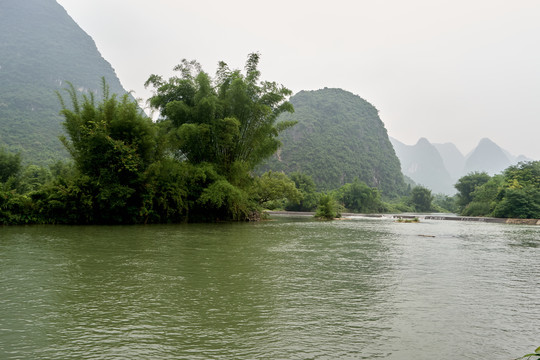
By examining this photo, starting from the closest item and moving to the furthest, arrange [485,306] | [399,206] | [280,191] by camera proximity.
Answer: [485,306]
[280,191]
[399,206]

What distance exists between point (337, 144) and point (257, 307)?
354 ft

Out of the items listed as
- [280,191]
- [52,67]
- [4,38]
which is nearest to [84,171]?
[280,191]

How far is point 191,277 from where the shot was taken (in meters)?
6.27

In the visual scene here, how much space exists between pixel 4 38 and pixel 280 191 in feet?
435

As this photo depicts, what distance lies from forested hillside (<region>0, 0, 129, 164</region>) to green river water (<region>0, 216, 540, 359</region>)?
3071 cm

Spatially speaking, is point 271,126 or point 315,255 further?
point 271,126

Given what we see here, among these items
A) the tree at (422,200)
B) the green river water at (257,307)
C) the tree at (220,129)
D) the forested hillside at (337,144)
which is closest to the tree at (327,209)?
the tree at (220,129)

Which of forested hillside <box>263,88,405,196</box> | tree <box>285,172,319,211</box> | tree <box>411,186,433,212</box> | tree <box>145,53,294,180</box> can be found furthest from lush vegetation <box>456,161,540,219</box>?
forested hillside <box>263,88,405,196</box>

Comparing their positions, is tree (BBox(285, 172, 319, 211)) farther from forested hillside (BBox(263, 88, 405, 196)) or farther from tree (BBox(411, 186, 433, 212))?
forested hillside (BBox(263, 88, 405, 196))

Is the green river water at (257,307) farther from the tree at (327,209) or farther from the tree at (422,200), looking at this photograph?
the tree at (422,200)

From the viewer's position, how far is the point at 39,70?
9988 centimetres

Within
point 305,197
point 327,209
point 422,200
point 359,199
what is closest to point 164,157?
point 327,209

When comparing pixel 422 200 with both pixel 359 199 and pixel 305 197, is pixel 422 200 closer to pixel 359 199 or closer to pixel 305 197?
pixel 359 199

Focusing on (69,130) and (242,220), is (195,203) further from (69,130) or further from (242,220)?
(69,130)
